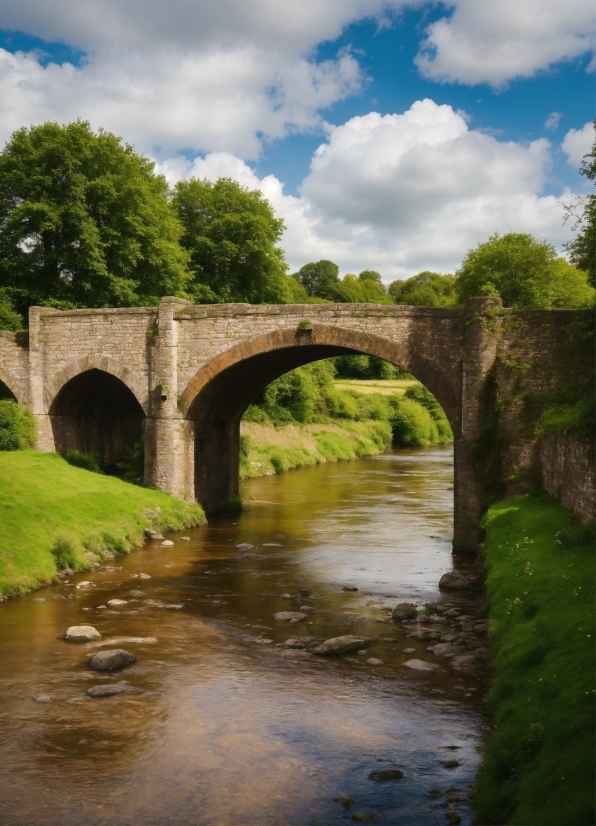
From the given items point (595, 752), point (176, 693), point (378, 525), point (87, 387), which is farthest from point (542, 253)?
point (595, 752)

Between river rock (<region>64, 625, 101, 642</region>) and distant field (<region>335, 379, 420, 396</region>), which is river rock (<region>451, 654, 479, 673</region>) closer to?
river rock (<region>64, 625, 101, 642</region>)

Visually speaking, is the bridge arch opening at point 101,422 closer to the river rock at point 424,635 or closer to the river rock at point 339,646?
the river rock at point 339,646

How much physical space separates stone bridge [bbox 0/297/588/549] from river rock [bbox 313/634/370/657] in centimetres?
868

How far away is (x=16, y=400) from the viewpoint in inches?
1186

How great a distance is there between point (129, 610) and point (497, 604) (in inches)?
329

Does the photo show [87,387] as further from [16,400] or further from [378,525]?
[378,525]

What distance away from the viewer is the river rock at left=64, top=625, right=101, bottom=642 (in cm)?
1475

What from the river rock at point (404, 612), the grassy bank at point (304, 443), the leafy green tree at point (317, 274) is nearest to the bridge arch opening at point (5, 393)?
the grassy bank at point (304, 443)

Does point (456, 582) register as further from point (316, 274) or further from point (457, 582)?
point (316, 274)

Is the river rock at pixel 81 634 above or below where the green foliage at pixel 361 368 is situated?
below

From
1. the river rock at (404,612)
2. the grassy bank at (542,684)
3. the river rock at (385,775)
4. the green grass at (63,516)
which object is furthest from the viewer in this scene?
the green grass at (63,516)

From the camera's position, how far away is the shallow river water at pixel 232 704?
30.0ft

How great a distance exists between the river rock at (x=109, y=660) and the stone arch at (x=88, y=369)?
14.1 m

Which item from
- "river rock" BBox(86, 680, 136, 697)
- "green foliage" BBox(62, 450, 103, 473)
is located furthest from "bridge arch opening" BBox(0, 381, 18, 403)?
"river rock" BBox(86, 680, 136, 697)
